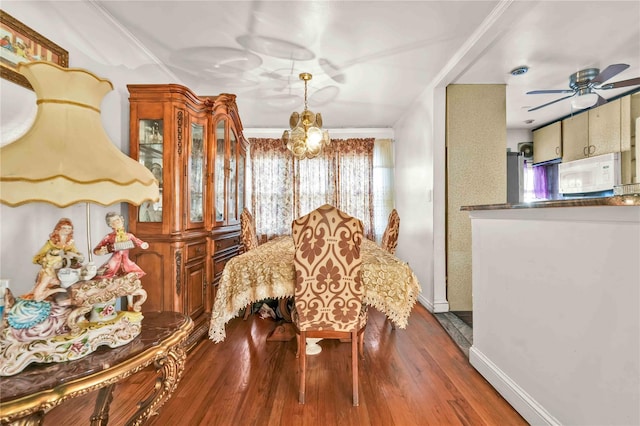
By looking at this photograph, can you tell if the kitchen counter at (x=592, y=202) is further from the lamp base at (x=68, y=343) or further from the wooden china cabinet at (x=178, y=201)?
the wooden china cabinet at (x=178, y=201)

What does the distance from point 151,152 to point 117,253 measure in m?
1.49

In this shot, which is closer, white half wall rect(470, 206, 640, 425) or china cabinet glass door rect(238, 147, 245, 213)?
white half wall rect(470, 206, 640, 425)

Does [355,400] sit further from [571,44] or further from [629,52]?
[629,52]

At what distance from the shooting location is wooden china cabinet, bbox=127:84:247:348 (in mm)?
2154

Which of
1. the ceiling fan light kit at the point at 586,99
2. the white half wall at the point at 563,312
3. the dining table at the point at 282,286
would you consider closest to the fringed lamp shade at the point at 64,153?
the dining table at the point at 282,286

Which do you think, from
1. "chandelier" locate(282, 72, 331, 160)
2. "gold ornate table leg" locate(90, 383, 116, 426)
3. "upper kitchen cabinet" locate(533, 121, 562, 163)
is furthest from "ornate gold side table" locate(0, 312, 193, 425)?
"upper kitchen cabinet" locate(533, 121, 562, 163)

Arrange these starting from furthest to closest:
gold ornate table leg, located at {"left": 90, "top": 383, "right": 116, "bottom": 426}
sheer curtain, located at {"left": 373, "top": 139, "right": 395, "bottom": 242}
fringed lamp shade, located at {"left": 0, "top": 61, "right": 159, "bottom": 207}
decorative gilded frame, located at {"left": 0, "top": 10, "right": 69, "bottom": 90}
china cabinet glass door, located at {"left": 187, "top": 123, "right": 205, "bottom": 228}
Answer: sheer curtain, located at {"left": 373, "top": 139, "right": 395, "bottom": 242}
china cabinet glass door, located at {"left": 187, "top": 123, "right": 205, "bottom": 228}
decorative gilded frame, located at {"left": 0, "top": 10, "right": 69, "bottom": 90}
gold ornate table leg, located at {"left": 90, "top": 383, "right": 116, "bottom": 426}
fringed lamp shade, located at {"left": 0, "top": 61, "right": 159, "bottom": 207}

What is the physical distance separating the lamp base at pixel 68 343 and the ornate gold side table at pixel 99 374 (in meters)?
0.02

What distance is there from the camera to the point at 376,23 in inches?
85.8

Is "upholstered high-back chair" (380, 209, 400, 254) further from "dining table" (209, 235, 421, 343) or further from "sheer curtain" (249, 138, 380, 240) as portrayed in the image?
"sheer curtain" (249, 138, 380, 240)

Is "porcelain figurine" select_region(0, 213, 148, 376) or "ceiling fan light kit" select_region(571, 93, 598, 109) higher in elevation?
"ceiling fan light kit" select_region(571, 93, 598, 109)

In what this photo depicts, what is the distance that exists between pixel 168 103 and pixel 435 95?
8.86 feet

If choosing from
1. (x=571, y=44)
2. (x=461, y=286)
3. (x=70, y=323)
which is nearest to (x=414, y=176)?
(x=461, y=286)

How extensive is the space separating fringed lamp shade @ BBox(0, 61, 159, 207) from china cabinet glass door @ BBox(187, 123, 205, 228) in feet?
4.71
